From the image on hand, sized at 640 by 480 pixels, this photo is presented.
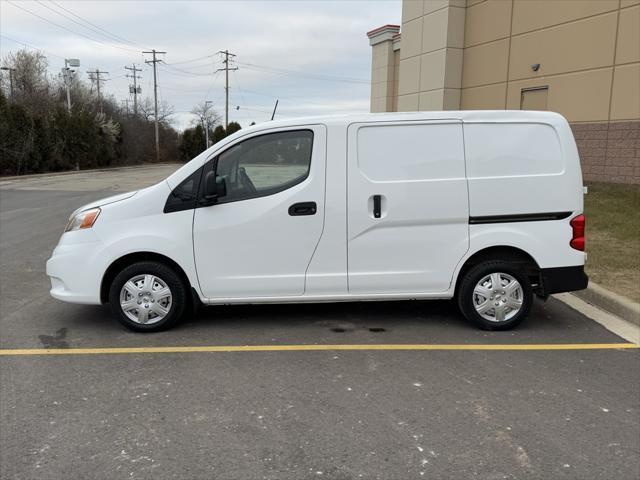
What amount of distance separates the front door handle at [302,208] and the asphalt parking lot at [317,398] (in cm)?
113

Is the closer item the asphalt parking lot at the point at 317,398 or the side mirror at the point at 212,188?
the asphalt parking lot at the point at 317,398

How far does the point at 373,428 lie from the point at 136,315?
9.00 feet

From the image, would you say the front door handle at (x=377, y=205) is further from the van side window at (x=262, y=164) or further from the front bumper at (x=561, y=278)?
the front bumper at (x=561, y=278)

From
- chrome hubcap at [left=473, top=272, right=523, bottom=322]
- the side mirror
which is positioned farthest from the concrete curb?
the side mirror

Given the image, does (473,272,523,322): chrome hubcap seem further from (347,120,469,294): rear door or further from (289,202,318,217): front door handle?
(289,202,318,217): front door handle

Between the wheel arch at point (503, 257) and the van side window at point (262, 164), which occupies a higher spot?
the van side window at point (262, 164)

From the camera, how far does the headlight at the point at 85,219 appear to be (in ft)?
17.1

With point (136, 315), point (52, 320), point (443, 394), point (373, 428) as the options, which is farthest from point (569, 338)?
point (52, 320)

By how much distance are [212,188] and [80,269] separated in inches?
57.0

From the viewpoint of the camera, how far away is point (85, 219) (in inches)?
206

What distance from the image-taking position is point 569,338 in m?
5.20

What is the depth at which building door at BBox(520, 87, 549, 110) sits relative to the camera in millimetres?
16609

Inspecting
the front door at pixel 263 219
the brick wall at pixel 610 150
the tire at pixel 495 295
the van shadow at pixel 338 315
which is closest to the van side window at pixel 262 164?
the front door at pixel 263 219

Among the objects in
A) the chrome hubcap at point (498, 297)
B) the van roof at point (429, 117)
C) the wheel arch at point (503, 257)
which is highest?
the van roof at point (429, 117)
